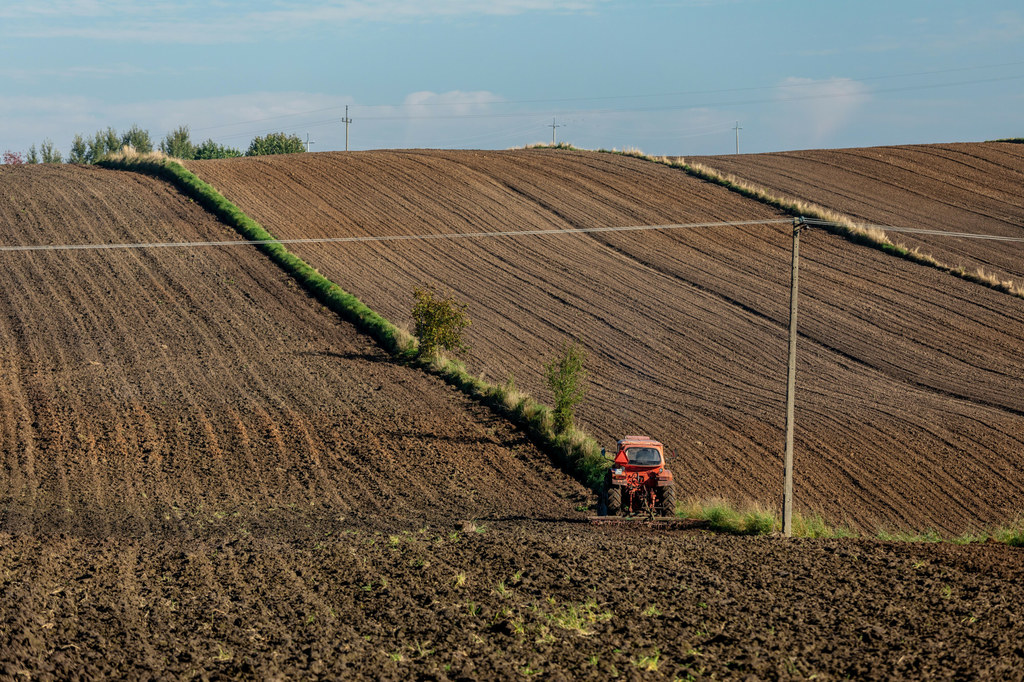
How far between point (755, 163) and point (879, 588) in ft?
182

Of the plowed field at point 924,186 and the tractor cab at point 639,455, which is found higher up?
the plowed field at point 924,186

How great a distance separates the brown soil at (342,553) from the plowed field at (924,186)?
30.1m

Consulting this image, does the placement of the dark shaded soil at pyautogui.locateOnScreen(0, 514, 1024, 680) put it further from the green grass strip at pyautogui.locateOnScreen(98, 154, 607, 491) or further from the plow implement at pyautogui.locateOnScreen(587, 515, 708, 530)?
the green grass strip at pyautogui.locateOnScreen(98, 154, 607, 491)

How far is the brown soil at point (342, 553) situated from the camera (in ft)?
39.1

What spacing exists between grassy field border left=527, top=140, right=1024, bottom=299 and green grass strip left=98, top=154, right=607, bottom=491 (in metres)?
Result: 14.8

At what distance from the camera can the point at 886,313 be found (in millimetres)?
38812

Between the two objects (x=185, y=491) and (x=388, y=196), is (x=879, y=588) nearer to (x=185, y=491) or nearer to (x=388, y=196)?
(x=185, y=491)

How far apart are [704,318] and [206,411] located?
1940 centimetres

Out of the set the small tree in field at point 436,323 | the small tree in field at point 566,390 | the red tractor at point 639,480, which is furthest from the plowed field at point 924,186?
the red tractor at point 639,480

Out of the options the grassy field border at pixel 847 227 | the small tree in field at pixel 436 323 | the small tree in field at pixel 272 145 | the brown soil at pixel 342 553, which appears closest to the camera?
the brown soil at pixel 342 553

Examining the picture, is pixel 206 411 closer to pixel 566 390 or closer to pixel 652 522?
pixel 566 390

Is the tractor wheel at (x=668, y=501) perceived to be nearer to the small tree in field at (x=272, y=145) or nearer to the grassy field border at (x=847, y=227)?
the grassy field border at (x=847, y=227)

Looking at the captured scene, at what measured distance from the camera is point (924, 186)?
2317 inches

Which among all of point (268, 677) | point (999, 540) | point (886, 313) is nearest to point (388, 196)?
point (886, 313)
